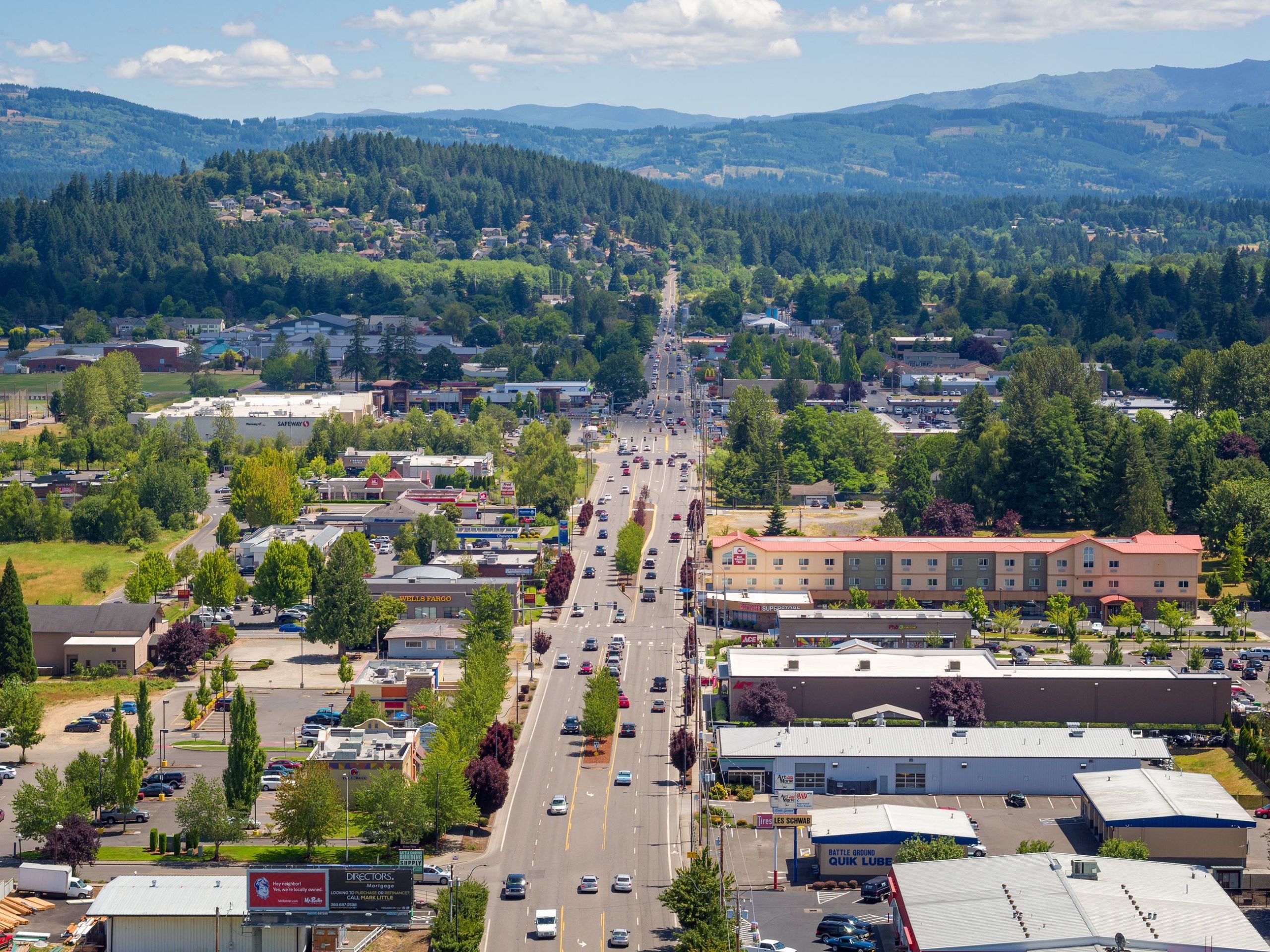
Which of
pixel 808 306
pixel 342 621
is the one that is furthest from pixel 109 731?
pixel 808 306

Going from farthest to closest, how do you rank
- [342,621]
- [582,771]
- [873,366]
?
[873,366], [342,621], [582,771]

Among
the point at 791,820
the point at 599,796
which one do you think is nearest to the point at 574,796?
the point at 599,796

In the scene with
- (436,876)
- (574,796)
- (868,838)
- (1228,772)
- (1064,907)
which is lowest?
(1228,772)

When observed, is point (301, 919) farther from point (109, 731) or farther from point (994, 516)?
point (994, 516)

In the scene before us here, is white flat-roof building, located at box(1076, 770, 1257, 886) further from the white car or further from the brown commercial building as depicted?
the white car

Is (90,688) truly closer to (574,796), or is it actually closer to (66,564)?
(574,796)

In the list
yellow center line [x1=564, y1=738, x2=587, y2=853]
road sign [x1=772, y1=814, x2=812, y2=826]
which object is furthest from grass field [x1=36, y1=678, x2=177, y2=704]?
road sign [x1=772, y1=814, x2=812, y2=826]

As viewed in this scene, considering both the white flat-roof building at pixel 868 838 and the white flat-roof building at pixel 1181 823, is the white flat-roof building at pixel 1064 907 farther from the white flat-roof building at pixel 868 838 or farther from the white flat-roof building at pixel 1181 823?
the white flat-roof building at pixel 1181 823

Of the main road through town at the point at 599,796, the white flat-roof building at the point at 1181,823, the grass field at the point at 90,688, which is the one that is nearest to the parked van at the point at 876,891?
the main road through town at the point at 599,796
